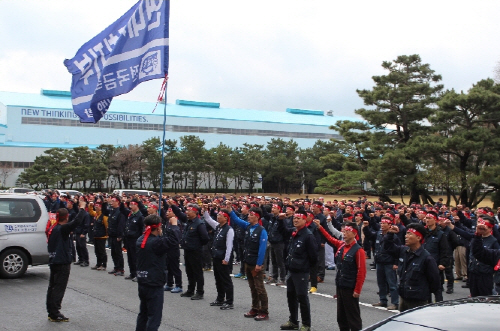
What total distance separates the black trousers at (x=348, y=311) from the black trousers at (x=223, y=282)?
8.93 feet

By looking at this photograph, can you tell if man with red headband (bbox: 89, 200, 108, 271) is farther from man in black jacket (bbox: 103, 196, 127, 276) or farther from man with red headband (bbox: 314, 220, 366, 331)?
man with red headband (bbox: 314, 220, 366, 331)

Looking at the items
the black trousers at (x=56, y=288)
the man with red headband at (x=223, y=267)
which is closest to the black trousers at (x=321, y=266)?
the man with red headband at (x=223, y=267)

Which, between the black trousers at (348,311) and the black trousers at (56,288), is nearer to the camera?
the black trousers at (348,311)

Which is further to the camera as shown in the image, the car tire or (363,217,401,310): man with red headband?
the car tire

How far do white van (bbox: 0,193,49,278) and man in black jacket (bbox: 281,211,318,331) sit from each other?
6.42 meters

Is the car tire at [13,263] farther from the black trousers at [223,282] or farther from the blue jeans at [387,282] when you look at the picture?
the blue jeans at [387,282]

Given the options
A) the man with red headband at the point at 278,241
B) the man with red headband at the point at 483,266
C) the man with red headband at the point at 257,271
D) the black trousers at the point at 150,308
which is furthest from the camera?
the man with red headband at the point at 278,241

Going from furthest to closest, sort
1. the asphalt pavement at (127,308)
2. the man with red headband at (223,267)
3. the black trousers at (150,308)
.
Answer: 1. the man with red headband at (223,267)
2. the asphalt pavement at (127,308)
3. the black trousers at (150,308)

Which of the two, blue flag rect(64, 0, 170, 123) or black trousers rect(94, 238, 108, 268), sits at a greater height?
blue flag rect(64, 0, 170, 123)

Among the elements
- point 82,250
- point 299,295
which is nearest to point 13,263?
point 82,250

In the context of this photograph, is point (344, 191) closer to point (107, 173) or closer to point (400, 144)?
point (400, 144)

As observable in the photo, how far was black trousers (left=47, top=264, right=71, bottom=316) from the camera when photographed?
764cm


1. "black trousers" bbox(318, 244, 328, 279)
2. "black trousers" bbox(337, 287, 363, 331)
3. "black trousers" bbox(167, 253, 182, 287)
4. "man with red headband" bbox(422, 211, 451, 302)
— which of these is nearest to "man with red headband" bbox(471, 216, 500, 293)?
"man with red headband" bbox(422, 211, 451, 302)

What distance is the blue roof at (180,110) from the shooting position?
6303cm
